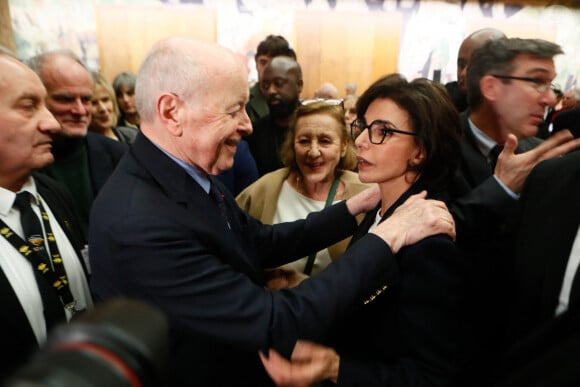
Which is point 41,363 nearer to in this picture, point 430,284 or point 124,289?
point 124,289

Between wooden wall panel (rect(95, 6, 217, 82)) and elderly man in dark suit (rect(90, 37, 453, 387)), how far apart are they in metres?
5.84

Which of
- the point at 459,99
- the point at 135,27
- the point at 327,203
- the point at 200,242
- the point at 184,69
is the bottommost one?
the point at 327,203

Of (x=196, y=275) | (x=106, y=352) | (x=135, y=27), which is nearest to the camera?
(x=106, y=352)

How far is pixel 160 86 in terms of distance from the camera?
48.6 inches

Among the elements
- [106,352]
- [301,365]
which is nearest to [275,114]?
[301,365]

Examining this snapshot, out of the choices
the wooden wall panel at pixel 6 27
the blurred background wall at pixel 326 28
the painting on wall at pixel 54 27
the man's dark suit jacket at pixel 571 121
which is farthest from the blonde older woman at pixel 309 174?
the painting on wall at pixel 54 27

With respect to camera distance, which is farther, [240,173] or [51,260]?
[240,173]

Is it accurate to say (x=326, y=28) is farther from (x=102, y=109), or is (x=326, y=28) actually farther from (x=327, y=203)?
(x=327, y=203)

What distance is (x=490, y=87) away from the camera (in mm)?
1928

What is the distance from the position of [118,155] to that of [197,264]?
5.08 ft

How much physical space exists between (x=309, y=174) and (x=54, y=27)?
239 inches

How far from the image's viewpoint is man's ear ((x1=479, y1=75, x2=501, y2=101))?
6.26 feet

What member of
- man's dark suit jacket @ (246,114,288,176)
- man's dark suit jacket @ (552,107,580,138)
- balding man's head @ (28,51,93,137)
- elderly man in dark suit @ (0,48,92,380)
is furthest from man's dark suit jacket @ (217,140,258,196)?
man's dark suit jacket @ (552,107,580,138)

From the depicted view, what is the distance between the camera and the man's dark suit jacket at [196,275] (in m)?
1.07
